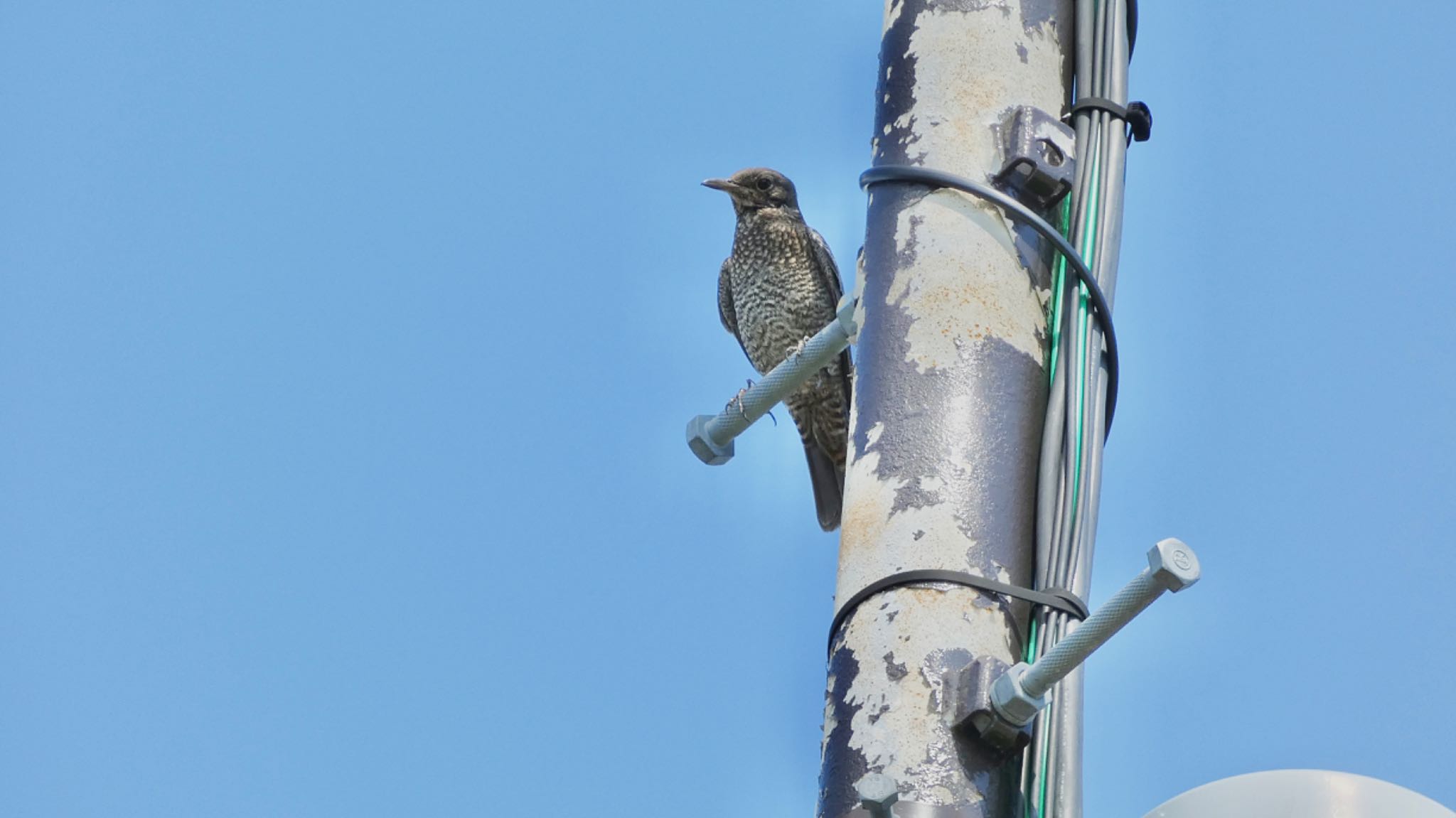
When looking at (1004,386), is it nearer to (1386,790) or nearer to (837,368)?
(1386,790)

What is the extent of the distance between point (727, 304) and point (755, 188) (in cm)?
47

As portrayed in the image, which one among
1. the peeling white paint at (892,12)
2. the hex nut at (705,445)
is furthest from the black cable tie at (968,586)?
the hex nut at (705,445)

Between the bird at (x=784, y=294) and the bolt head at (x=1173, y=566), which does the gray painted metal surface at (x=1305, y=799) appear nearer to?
the bolt head at (x=1173, y=566)

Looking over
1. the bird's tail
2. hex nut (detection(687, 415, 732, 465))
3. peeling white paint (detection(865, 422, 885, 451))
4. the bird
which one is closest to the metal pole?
peeling white paint (detection(865, 422, 885, 451))

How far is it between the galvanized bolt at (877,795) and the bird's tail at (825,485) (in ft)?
15.2

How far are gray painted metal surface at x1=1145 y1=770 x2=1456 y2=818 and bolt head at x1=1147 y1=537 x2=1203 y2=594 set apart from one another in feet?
0.73

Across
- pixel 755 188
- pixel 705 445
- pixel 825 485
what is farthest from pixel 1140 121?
pixel 755 188

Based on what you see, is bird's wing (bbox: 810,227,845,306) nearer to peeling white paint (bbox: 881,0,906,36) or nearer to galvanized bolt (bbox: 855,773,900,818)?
peeling white paint (bbox: 881,0,906,36)

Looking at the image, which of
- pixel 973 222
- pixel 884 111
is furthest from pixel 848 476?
pixel 884 111

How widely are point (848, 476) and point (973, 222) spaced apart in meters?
0.40

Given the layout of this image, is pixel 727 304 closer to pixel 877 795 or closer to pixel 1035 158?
pixel 1035 158

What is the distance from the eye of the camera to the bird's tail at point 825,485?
7.12 m

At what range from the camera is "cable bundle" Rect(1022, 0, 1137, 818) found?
99.1 inches

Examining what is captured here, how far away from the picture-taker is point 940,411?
8.67 ft
